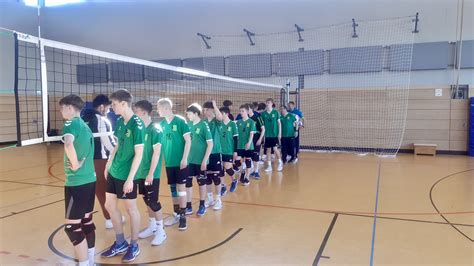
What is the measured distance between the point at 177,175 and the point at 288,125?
4.84 meters

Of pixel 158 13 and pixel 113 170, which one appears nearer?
pixel 113 170

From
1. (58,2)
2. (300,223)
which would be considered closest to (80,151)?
(300,223)

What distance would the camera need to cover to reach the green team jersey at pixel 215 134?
5109 millimetres

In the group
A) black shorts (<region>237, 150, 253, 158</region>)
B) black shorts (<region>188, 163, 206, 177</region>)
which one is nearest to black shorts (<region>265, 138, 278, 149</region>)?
black shorts (<region>237, 150, 253, 158</region>)

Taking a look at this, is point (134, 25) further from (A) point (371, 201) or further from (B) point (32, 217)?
(A) point (371, 201)

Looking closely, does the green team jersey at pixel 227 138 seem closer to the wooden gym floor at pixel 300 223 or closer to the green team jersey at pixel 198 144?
the green team jersey at pixel 198 144

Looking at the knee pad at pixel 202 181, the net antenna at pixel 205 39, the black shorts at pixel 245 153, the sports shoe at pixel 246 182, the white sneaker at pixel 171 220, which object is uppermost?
the net antenna at pixel 205 39

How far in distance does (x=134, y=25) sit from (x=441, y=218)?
41.6 ft

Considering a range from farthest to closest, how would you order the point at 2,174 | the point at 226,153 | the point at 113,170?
the point at 2,174
the point at 226,153
the point at 113,170

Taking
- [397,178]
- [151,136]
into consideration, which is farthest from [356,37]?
[151,136]

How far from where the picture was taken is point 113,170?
343cm

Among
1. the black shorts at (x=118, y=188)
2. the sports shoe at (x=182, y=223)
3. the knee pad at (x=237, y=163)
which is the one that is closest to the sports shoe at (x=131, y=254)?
the black shorts at (x=118, y=188)

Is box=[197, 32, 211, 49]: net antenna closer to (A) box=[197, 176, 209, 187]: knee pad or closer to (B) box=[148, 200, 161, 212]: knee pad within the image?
(A) box=[197, 176, 209, 187]: knee pad

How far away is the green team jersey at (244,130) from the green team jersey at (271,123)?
153cm
